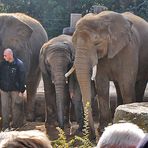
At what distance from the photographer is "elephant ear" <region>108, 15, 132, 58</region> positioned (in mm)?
10391

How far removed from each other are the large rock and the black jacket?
380 centimetres

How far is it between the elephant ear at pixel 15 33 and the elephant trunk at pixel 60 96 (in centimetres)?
159

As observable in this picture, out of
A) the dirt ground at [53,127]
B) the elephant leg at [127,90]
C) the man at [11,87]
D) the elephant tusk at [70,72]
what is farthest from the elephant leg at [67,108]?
the elephant leg at [127,90]

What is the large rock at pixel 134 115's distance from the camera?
6.97 meters

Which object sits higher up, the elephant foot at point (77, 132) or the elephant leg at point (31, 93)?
the elephant foot at point (77, 132)

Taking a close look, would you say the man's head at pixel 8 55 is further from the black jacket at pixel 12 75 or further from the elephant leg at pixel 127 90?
the elephant leg at pixel 127 90

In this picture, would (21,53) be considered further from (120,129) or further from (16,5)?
(16,5)

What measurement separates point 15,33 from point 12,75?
1604 mm

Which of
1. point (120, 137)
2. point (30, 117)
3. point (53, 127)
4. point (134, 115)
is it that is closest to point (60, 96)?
point (53, 127)

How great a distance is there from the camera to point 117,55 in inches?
422

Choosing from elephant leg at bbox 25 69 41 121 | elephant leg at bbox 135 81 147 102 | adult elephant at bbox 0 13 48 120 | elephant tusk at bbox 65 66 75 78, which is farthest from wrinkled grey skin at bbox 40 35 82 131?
elephant leg at bbox 25 69 41 121

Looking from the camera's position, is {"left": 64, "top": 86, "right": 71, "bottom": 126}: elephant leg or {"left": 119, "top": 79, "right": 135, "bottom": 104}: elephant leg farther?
{"left": 64, "top": 86, "right": 71, "bottom": 126}: elephant leg

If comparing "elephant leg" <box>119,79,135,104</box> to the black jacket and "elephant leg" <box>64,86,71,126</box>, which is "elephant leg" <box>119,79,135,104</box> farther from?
the black jacket

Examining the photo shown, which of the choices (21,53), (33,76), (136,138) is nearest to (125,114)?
(136,138)
